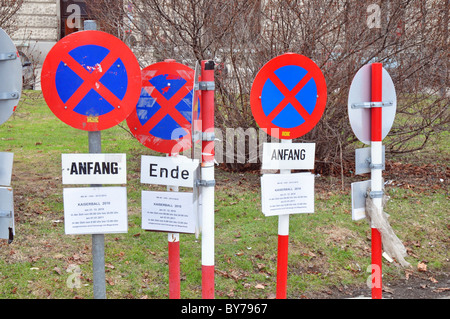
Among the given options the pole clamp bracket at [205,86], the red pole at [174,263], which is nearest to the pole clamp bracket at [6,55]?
the pole clamp bracket at [205,86]

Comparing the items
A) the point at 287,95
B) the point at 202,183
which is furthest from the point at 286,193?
the point at 202,183

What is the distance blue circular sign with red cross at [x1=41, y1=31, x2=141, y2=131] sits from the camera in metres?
3.62

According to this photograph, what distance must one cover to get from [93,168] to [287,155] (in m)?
1.64

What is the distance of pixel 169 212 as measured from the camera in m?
3.93

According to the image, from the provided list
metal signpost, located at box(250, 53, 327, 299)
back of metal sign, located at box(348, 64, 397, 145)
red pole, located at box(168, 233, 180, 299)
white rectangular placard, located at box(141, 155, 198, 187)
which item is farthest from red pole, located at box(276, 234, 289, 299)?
white rectangular placard, located at box(141, 155, 198, 187)

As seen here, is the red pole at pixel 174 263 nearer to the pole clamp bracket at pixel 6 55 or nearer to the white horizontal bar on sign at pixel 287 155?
the white horizontal bar on sign at pixel 287 155

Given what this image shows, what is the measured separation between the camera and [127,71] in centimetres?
376

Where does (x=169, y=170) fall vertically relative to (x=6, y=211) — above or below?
above

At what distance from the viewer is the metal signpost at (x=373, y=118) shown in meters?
4.66

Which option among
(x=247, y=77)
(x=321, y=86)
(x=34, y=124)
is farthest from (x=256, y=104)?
(x=34, y=124)

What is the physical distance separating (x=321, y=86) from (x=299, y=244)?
2483 mm

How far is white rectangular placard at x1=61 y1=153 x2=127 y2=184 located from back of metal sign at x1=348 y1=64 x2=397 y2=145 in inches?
78.5

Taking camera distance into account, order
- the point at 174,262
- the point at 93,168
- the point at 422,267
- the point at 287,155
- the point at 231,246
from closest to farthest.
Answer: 1. the point at 93,168
2. the point at 174,262
3. the point at 287,155
4. the point at 231,246
5. the point at 422,267

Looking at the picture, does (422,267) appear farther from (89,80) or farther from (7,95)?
(7,95)
